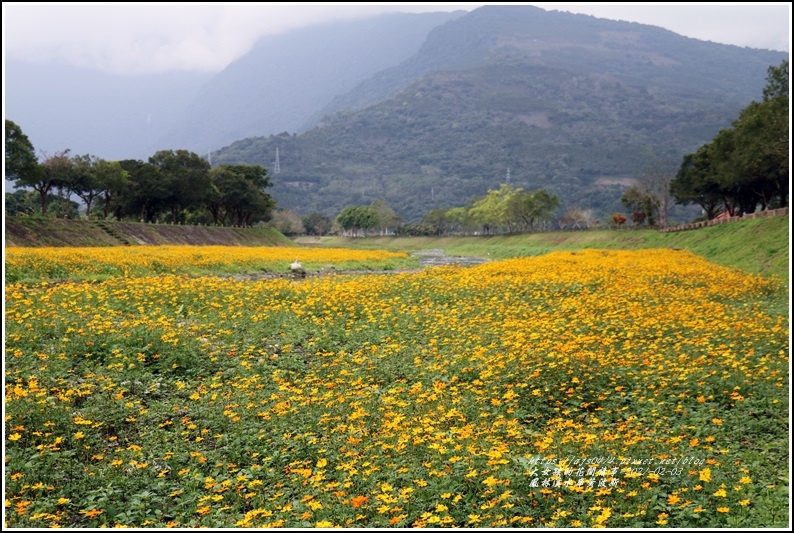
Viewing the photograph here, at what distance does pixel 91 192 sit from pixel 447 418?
2274 inches

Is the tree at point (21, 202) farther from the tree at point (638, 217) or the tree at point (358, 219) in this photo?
the tree at point (638, 217)

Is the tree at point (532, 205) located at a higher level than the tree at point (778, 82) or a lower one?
lower

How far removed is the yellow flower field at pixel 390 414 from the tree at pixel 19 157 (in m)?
32.7

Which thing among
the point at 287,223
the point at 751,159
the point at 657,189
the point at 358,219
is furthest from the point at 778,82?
the point at 287,223

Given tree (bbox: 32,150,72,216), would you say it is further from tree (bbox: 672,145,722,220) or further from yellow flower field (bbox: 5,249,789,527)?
tree (bbox: 672,145,722,220)

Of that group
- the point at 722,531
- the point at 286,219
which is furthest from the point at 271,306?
the point at 286,219

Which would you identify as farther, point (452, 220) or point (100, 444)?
point (452, 220)

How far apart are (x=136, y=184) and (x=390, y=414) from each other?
60560mm

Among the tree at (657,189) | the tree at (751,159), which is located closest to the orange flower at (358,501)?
the tree at (751,159)

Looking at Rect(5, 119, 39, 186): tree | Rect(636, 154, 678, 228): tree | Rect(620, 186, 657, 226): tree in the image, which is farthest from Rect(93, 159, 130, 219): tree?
Rect(620, 186, 657, 226): tree

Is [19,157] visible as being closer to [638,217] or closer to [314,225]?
[638,217]

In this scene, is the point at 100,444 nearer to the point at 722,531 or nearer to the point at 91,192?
the point at 722,531

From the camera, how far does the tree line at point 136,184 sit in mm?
46375

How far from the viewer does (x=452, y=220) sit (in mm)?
149000
